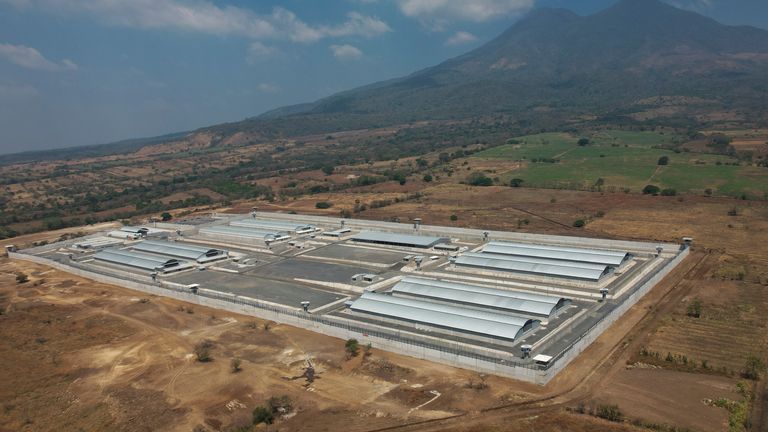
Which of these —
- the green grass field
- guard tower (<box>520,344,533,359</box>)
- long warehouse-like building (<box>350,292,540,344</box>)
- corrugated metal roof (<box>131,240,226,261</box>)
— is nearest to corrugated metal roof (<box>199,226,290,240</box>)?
corrugated metal roof (<box>131,240,226,261</box>)

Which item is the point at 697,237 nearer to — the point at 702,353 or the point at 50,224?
the point at 702,353

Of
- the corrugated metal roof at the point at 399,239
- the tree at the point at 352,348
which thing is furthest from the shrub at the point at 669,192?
the tree at the point at 352,348

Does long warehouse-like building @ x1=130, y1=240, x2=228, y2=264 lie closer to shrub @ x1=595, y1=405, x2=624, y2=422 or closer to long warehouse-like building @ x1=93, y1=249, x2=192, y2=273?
long warehouse-like building @ x1=93, y1=249, x2=192, y2=273

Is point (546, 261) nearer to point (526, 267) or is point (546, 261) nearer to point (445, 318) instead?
point (526, 267)

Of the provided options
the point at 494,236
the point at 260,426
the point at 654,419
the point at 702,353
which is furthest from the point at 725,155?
the point at 260,426

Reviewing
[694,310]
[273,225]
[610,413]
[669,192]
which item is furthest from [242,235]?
[669,192]
